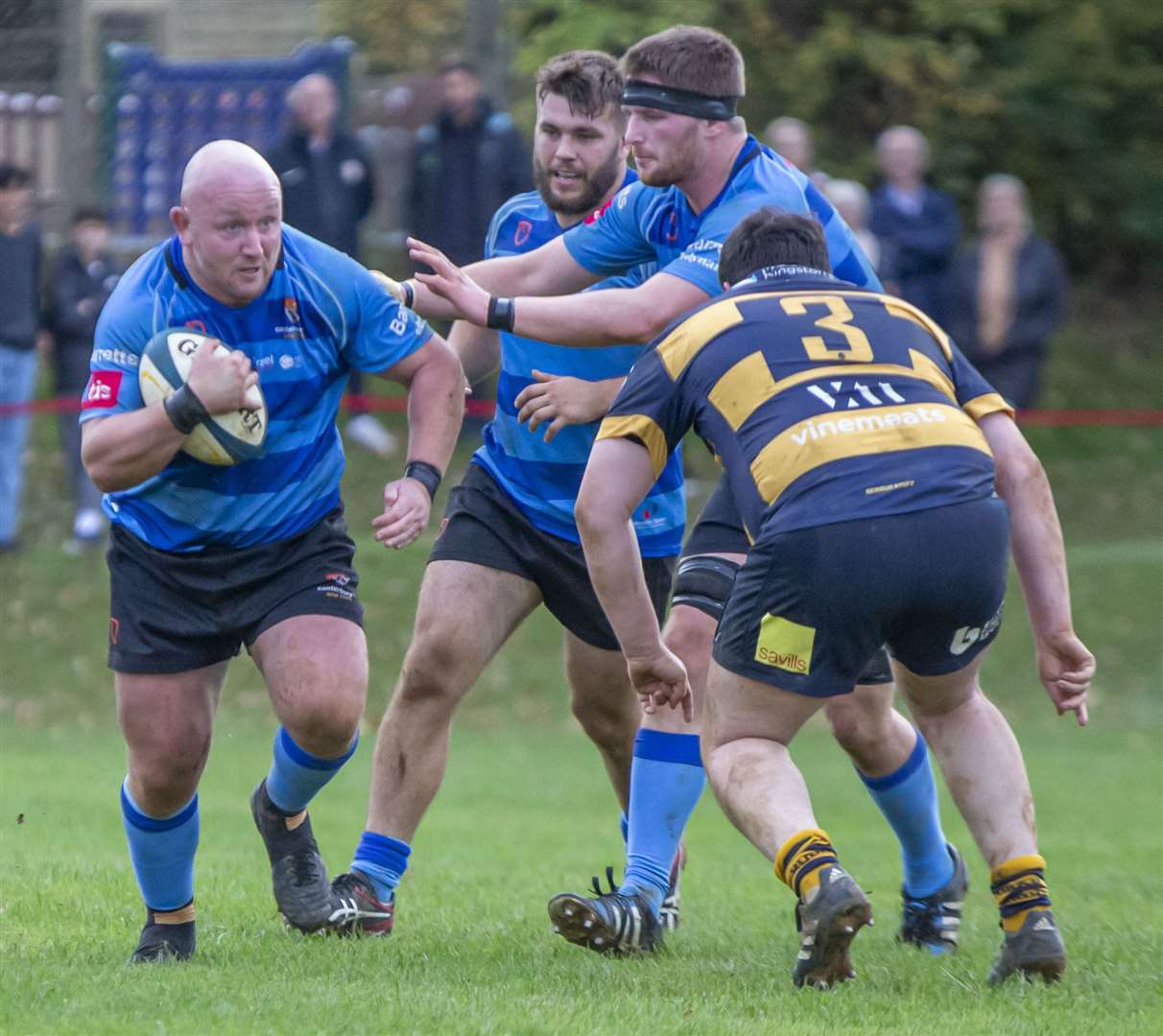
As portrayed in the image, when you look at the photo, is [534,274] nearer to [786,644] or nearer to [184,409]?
[184,409]

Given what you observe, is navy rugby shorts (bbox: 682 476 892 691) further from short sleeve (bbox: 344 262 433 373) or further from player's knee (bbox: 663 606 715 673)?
short sleeve (bbox: 344 262 433 373)

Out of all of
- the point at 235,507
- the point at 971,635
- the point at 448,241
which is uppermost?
the point at 971,635

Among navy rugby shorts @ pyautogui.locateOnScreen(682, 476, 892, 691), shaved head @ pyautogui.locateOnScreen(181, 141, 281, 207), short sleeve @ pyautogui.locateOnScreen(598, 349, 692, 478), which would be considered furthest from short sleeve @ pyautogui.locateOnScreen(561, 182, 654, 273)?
shaved head @ pyautogui.locateOnScreen(181, 141, 281, 207)

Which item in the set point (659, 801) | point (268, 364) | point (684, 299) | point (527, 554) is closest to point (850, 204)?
point (527, 554)

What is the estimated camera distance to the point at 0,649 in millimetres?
13703

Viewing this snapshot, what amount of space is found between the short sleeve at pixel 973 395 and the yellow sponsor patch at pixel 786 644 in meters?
0.83

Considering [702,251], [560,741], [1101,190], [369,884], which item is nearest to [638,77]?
[702,251]

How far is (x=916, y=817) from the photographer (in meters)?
6.48

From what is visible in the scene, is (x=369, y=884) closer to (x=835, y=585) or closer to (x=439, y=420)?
(x=439, y=420)

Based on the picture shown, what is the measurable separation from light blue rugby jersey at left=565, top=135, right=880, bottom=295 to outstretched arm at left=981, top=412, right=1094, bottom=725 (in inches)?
36.4

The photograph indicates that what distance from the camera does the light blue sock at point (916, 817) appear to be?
6.45m

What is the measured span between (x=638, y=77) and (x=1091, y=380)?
16.7m

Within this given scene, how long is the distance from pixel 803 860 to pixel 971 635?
0.77 metres

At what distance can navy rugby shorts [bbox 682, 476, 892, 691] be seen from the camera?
248 inches
